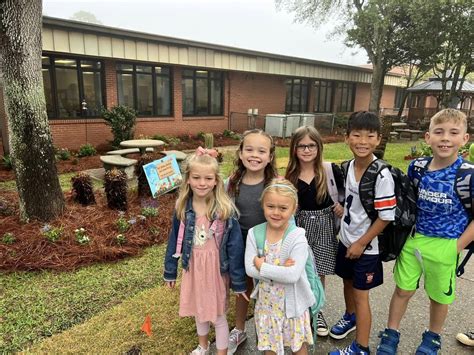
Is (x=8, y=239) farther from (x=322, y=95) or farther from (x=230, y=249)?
(x=322, y=95)

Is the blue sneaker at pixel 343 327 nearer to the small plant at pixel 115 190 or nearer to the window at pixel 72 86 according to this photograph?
the small plant at pixel 115 190

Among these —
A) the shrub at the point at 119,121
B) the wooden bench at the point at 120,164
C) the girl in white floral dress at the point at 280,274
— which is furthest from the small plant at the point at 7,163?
the girl in white floral dress at the point at 280,274

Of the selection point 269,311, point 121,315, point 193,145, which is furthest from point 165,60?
point 269,311

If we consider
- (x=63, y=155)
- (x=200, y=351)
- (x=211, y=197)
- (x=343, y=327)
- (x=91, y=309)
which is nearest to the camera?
(x=211, y=197)

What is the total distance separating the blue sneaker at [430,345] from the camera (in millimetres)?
2348

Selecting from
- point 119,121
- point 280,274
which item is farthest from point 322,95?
point 280,274

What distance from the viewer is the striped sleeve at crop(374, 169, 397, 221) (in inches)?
81.7

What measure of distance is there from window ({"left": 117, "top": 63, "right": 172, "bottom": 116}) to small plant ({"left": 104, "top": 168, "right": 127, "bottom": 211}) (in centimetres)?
833

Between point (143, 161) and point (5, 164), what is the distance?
15.4 feet

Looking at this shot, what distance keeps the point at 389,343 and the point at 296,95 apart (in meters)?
19.2

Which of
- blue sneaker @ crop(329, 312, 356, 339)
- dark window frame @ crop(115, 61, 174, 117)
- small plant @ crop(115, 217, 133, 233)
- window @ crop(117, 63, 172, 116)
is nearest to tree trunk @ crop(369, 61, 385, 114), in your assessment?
dark window frame @ crop(115, 61, 174, 117)

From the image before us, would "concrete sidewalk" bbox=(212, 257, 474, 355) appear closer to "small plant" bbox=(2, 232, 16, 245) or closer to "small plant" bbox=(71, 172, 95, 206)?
"small plant" bbox=(2, 232, 16, 245)

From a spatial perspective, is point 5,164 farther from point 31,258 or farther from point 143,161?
point 31,258

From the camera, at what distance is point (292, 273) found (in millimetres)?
1959
